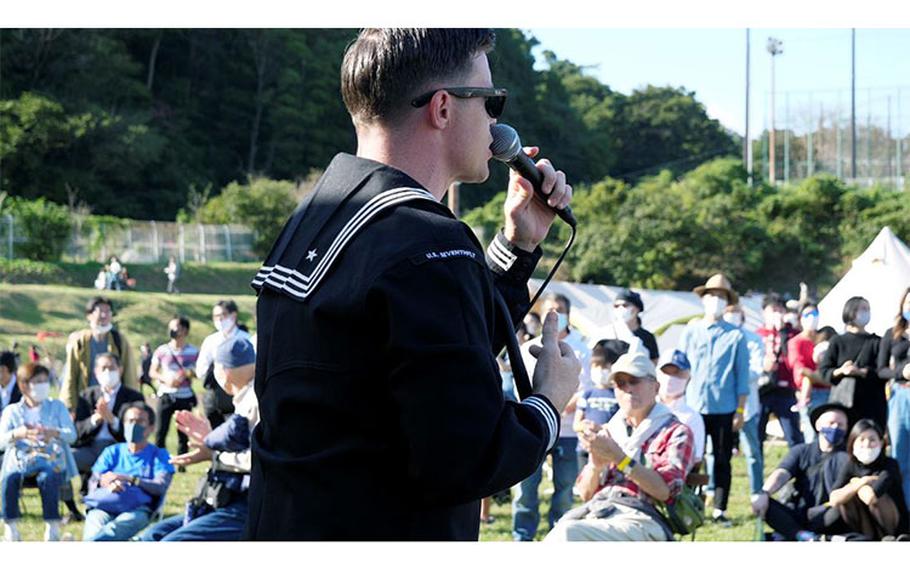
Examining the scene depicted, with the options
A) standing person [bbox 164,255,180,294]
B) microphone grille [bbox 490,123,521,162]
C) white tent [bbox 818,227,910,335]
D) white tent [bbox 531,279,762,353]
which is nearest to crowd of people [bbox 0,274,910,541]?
white tent [bbox 818,227,910,335]

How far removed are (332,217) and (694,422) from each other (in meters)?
5.61

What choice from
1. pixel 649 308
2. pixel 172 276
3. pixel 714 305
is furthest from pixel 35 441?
pixel 172 276

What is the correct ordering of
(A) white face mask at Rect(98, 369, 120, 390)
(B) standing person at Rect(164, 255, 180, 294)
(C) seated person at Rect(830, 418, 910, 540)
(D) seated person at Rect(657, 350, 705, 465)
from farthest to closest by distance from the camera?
1. (B) standing person at Rect(164, 255, 180, 294)
2. (A) white face mask at Rect(98, 369, 120, 390)
3. (D) seated person at Rect(657, 350, 705, 465)
4. (C) seated person at Rect(830, 418, 910, 540)

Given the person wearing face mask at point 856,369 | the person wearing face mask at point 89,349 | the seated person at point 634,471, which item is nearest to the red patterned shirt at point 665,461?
the seated person at point 634,471

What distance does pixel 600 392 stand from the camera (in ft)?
28.2

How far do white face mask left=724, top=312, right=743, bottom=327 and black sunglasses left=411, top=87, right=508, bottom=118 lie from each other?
25.6 ft

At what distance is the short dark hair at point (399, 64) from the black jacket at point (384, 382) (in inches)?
4.5

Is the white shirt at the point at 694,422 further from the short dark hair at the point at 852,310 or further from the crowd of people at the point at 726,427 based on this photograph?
the short dark hair at the point at 852,310

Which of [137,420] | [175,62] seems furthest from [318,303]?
[175,62]

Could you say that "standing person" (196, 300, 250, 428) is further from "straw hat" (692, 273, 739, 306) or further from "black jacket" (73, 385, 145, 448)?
"straw hat" (692, 273, 739, 306)

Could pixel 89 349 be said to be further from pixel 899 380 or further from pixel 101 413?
Answer: pixel 899 380

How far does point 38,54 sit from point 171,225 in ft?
38.4

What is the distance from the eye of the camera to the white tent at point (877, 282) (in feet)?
47.0

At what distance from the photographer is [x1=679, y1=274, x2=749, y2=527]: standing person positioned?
9422mm
